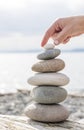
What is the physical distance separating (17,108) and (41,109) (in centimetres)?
265

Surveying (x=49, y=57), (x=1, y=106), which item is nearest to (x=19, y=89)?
(x=1, y=106)

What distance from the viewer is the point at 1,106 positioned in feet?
21.1

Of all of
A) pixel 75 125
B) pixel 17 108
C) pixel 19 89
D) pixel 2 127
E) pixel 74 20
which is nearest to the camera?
pixel 74 20

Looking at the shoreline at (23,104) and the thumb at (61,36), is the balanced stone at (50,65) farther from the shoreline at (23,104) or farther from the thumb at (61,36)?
the shoreline at (23,104)

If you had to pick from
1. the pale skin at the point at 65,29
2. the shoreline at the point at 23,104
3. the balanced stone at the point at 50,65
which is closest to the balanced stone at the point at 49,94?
the balanced stone at the point at 50,65

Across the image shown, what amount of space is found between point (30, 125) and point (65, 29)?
113 centimetres

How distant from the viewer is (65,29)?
2715mm

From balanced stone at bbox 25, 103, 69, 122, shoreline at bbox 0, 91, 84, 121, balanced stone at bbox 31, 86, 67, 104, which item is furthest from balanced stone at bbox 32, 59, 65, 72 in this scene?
shoreline at bbox 0, 91, 84, 121

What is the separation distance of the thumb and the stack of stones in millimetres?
1014

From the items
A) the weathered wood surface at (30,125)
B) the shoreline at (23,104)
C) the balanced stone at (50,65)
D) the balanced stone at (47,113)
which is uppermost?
the shoreline at (23,104)

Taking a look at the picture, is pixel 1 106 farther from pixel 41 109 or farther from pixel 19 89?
pixel 41 109

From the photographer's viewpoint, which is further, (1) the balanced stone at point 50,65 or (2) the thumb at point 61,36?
(1) the balanced stone at point 50,65

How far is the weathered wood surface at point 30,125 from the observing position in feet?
11.2

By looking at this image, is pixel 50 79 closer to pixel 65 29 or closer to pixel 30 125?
pixel 30 125
